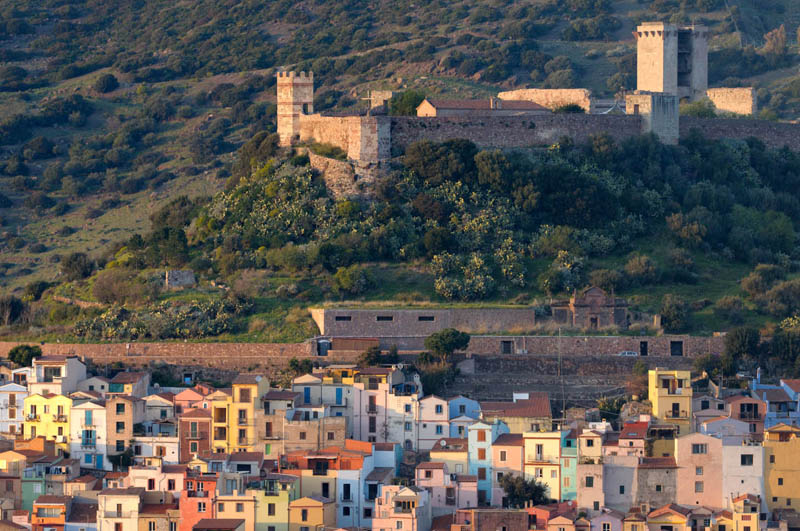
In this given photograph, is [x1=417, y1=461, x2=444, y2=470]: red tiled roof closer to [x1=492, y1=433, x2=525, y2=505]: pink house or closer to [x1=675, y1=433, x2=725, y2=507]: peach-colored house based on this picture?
[x1=492, y1=433, x2=525, y2=505]: pink house

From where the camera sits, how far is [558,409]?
5456 centimetres

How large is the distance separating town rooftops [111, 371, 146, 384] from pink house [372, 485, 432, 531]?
381 inches

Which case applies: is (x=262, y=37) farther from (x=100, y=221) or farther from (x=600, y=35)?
(x=100, y=221)

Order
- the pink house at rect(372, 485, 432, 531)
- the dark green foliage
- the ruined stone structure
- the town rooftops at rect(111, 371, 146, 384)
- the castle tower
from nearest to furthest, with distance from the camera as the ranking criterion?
the pink house at rect(372, 485, 432, 531) → the town rooftops at rect(111, 371, 146, 384) → the ruined stone structure → the castle tower → the dark green foliage

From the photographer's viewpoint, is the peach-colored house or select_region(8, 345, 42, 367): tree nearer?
the peach-colored house

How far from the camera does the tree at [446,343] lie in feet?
182

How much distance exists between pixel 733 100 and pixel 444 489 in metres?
29.7

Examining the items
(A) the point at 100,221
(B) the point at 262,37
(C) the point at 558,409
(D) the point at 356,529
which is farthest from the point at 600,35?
(D) the point at 356,529

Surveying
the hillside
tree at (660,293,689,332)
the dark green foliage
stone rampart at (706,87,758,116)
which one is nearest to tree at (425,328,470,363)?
the hillside

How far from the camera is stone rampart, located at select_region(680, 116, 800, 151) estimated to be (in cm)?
6850

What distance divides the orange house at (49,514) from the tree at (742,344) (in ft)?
59.5

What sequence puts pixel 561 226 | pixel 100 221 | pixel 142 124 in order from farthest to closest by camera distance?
pixel 142 124
pixel 100 221
pixel 561 226

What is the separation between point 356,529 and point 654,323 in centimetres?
1312

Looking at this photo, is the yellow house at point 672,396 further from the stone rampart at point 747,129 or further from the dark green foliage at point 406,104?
the dark green foliage at point 406,104
